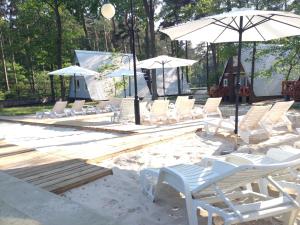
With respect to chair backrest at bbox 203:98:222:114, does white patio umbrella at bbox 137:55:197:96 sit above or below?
above

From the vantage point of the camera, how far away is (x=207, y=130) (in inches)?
336

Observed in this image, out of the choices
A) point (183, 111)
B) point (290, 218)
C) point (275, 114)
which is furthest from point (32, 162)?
point (183, 111)

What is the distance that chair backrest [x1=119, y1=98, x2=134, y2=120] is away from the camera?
1191cm

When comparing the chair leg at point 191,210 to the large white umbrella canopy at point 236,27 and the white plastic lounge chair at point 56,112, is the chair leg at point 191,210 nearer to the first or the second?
the large white umbrella canopy at point 236,27

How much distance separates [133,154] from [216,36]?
12.6ft

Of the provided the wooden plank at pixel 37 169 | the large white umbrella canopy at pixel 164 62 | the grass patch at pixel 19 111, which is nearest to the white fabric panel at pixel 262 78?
the large white umbrella canopy at pixel 164 62

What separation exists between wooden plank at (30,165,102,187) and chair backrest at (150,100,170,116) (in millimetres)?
5784

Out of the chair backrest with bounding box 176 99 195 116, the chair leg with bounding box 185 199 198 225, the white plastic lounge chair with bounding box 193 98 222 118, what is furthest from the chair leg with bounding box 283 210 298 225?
the chair backrest with bounding box 176 99 195 116

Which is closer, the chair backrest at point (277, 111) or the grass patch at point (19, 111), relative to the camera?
the chair backrest at point (277, 111)

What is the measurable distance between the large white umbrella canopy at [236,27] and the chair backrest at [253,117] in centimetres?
176

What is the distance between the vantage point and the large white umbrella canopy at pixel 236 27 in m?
6.80

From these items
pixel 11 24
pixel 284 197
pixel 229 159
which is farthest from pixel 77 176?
pixel 11 24

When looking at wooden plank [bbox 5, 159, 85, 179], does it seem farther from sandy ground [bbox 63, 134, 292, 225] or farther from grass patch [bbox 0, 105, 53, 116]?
grass patch [bbox 0, 105, 53, 116]

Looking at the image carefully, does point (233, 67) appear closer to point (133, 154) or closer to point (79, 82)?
point (79, 82)
